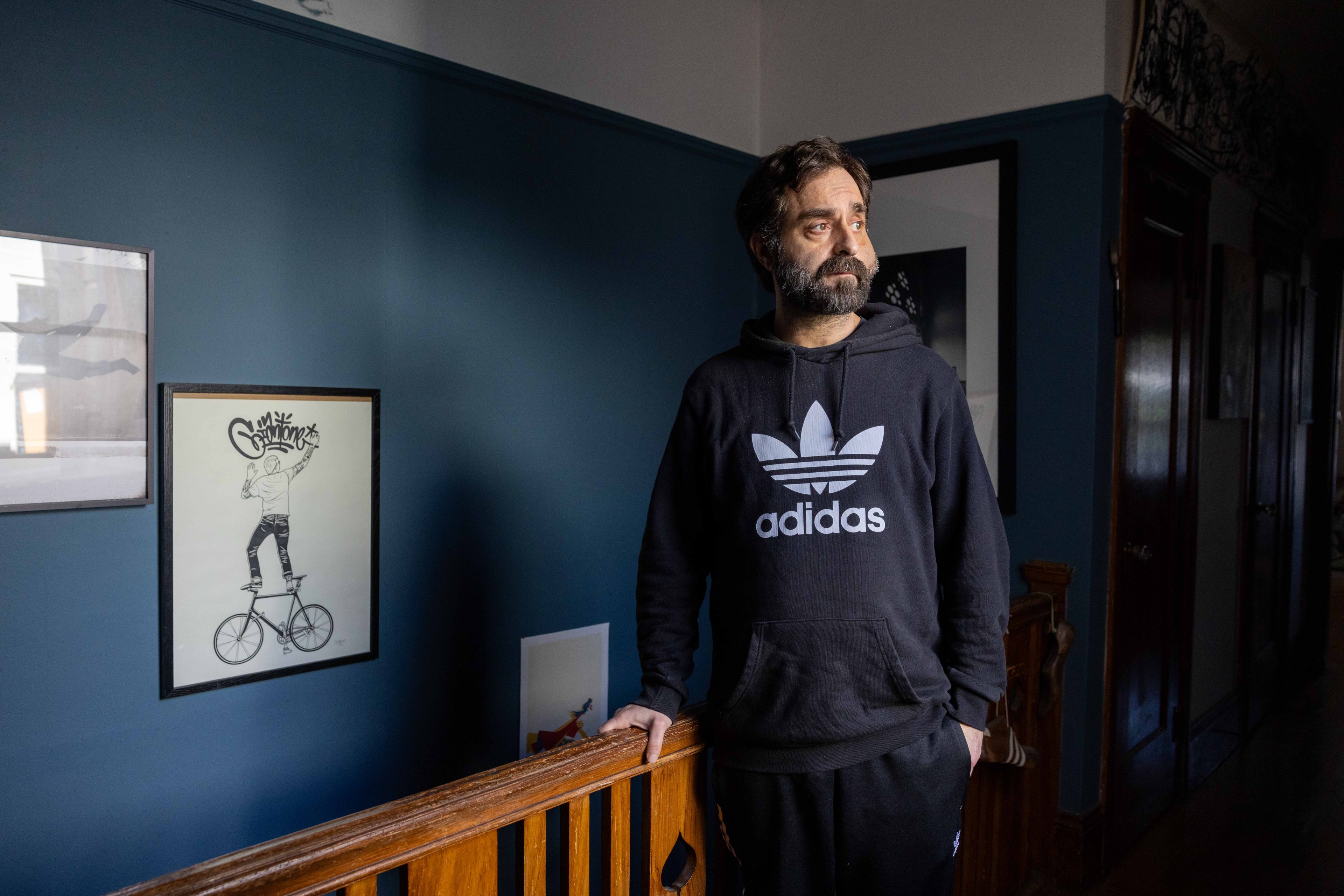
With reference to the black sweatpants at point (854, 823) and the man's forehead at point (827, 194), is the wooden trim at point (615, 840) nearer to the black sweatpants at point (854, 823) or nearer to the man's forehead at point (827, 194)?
the black sweatpants at point (854, 823)

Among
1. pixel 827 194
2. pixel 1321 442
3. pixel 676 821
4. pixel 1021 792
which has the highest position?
pixel 827 194

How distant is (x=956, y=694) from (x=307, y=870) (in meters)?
0.91

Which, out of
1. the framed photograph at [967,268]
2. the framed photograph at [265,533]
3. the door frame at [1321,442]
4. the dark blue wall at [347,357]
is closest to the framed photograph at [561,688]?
the dark blue wall at [347,357]

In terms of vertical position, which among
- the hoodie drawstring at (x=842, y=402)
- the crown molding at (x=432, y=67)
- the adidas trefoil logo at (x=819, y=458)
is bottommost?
the adidas trefoil logo at (x=819, y=458)

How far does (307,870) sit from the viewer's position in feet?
3.02

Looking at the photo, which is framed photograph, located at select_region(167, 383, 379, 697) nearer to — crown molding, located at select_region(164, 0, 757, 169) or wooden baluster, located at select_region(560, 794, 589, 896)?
crown molding, located at select_region(164, 0, 757, 169)

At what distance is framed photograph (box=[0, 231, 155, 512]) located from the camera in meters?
1.58

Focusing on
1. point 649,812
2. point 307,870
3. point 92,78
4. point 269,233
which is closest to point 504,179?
point 269,233

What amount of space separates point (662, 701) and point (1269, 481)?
12.0ft

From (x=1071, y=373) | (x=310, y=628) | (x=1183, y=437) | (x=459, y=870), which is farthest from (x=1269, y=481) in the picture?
(x=459, y=870)

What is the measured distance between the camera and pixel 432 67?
216 centimetres

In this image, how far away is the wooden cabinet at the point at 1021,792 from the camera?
6.53ft

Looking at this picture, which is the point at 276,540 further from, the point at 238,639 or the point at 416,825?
the point at 416,825

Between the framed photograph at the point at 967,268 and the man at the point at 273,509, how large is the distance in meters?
1.77
